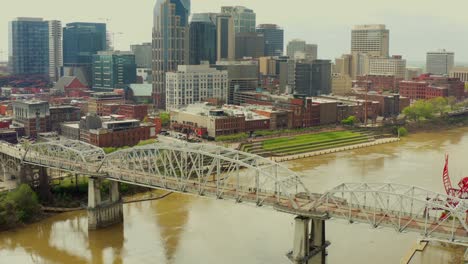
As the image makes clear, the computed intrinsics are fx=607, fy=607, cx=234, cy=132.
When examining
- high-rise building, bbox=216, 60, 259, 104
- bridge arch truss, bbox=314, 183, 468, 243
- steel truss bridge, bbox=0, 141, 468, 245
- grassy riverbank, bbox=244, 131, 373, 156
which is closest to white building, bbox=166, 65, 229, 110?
high-rise building, bbox=216, 60, 259, 104

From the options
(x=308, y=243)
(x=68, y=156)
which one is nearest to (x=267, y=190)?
(x=308, y=243)

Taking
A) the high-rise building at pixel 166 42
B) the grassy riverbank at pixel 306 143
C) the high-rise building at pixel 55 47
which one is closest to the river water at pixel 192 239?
the grassy riverbank at pixel 306 143

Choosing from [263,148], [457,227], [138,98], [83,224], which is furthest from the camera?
[138,98]

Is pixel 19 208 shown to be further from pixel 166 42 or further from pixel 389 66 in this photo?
pixel 389 66

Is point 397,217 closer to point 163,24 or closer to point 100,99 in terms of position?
point 100,99

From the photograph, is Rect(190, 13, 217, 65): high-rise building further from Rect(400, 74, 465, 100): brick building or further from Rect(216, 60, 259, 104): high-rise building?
Rect(400, 74, 465, 100): brick building

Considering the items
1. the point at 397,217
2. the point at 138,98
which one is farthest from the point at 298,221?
the point at 138,98
